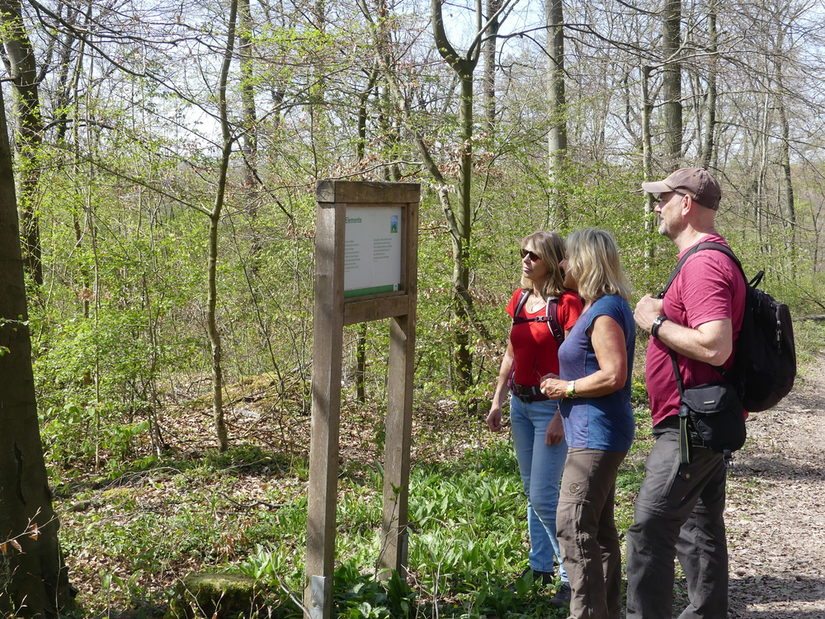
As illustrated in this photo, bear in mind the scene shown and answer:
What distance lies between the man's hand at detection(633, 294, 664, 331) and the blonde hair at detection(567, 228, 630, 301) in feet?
0.50

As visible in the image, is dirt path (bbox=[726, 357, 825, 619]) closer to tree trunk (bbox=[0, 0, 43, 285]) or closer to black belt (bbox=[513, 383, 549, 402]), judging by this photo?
black belt (bbox=[513, 383, 549, 402])

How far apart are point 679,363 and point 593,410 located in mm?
457

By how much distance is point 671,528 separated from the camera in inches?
131

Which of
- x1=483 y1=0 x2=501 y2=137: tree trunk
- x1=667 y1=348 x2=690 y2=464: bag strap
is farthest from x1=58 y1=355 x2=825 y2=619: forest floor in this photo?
x1=483 y1=0 x2=501 y2=137: tree trunk

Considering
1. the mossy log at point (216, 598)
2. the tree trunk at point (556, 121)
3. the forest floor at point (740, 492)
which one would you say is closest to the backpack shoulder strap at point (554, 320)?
the forest floor at point (740, 492)

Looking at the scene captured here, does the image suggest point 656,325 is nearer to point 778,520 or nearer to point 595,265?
point 595,265

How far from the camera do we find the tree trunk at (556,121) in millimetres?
9359

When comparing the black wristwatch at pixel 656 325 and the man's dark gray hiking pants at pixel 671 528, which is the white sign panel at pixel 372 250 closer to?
the black wristwatch at pixel 656 325

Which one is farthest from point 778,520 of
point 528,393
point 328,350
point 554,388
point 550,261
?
point 328,350

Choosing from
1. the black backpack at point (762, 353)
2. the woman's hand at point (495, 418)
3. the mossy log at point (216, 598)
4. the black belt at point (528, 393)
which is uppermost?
the black backpack at point (762, 353)

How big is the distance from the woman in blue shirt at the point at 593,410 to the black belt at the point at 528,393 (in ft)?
1.61

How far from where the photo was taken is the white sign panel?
3.59 m

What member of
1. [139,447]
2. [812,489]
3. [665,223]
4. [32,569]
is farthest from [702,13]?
[32,569]

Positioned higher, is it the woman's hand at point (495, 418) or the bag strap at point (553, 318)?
the bag strap at point (553, 318)
